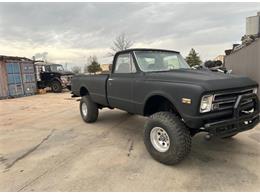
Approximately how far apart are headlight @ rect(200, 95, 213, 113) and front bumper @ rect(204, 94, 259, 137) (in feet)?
0.68

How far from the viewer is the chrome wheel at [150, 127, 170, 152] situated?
3.64 metres

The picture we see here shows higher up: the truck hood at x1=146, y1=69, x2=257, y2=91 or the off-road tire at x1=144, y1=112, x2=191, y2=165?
the truck hood at x1=146, y1=69, x2=257, y2=91

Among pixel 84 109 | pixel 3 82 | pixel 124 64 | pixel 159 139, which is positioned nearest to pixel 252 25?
pixel 84 109

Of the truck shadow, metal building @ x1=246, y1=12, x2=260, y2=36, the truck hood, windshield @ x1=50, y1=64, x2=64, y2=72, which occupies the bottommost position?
the truck shadow

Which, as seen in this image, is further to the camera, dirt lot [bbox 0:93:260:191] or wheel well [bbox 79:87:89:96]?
wheel well [bbox 79:87:89:96]

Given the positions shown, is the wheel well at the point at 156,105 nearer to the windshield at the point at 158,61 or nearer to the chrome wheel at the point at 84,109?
the windshield at the point at 158,61

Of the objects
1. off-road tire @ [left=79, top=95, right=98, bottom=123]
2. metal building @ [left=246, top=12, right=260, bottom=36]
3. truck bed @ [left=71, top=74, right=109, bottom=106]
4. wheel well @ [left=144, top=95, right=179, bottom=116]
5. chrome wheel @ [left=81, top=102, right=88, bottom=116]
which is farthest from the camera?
metal building @ [left=246, top=12, right=260, bottom=36]

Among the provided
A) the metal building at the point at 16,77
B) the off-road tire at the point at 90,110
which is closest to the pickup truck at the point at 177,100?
the off-road tire at the point at 90,110

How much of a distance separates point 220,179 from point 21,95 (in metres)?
15.2

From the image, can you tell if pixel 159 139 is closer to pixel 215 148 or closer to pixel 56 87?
pixel 215 148

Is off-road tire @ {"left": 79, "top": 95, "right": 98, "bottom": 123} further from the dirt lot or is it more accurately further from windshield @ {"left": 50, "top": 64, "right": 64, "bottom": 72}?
windshield @ {"left": 50, "top": 64, "right": 64, "bottom": 72}

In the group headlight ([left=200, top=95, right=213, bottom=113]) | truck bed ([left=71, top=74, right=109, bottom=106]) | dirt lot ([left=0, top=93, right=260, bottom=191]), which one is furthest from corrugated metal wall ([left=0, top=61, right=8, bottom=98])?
headlight ([left=200, top=95, right=213, bottom=113])

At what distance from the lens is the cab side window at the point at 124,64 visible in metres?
4.57

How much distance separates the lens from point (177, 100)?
10.9 feet
